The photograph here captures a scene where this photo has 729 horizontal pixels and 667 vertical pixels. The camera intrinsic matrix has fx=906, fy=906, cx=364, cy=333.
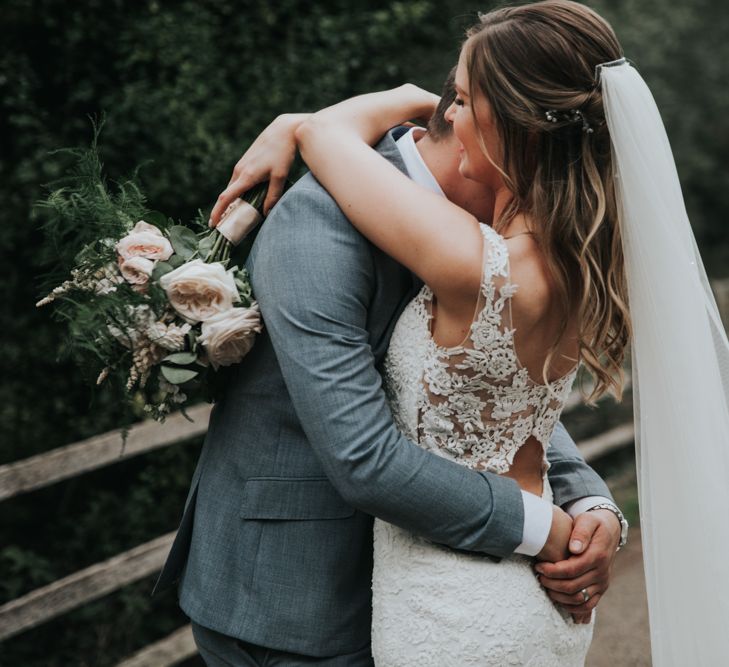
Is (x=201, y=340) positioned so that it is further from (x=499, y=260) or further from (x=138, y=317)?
(x=499, y=260)

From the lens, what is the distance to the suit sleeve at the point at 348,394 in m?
1.80

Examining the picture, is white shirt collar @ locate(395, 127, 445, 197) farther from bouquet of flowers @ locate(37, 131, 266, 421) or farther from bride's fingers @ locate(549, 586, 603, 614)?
bride's fingers @ locate(549, 586, 603, 614)

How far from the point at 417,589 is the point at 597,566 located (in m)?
0.44

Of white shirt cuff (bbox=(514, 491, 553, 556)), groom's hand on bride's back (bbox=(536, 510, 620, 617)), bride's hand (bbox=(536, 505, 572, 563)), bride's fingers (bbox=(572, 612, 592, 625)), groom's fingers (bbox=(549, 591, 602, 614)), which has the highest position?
white shirt cuff (bbox=(514, 491, 553, 556))

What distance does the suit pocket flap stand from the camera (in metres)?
2.04

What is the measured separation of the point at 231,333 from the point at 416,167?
63 centimetres

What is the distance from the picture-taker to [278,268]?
187 centimetres

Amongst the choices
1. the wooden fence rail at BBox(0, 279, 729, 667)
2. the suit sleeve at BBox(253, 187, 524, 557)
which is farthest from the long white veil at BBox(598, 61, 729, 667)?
the wooden fence rail at BBox(0, 279, 729, 667)

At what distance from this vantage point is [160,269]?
→ 1.97m

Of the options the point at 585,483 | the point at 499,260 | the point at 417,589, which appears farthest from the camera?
the point at 585,483

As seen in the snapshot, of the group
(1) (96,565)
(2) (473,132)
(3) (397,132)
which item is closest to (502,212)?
(2) (473,132)

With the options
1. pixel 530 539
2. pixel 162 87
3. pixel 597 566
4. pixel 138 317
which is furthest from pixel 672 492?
pixel 162 87

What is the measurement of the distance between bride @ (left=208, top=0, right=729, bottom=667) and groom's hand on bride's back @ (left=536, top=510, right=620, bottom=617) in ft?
0.12

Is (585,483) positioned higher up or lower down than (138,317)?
lower down
